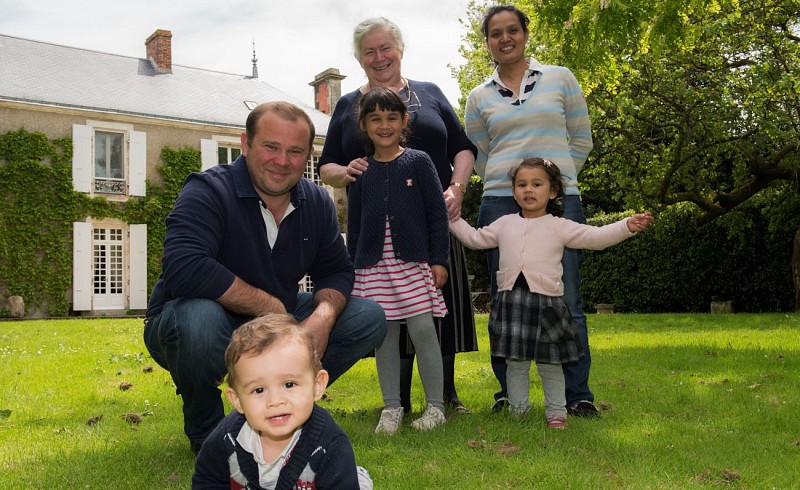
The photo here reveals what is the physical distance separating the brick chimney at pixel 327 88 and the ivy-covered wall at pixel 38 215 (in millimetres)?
10249

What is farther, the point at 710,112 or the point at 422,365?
the point at 710,112

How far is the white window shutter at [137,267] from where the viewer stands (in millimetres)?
20938

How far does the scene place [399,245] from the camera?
13.9 feet

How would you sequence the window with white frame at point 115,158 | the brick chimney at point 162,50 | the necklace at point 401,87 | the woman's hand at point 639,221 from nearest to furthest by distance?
1. the woman's hand at point 639,221
2. the necklace at point 401,87
3. the window with white frame at point 115,158
4. the brick chimney at point 162,50

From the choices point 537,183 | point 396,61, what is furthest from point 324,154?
point 537,183

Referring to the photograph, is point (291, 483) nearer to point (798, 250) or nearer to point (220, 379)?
point (220, 379)

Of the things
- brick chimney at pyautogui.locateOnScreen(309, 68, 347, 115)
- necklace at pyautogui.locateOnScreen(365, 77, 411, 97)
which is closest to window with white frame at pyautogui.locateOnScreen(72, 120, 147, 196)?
brick chimney at pyautogui.locateOnScreen(309, 68, 347, 115)

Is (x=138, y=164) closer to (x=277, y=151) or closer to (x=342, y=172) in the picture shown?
(x=342, y=172)

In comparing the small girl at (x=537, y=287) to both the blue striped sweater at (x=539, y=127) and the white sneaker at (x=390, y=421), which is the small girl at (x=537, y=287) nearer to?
the blue striped sweater at (x=539, y=127)

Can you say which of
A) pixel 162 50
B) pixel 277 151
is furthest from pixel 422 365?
pixel 162 50

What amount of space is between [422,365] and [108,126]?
19301 mm

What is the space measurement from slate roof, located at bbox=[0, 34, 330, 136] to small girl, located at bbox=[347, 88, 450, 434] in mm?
18560

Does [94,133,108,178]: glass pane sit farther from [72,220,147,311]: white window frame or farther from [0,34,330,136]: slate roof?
[72,220,147,311]: white window frame

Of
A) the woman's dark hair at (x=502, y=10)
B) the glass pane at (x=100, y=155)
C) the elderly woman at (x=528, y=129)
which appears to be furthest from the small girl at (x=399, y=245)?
the glass pane at (x=100, y=155)
